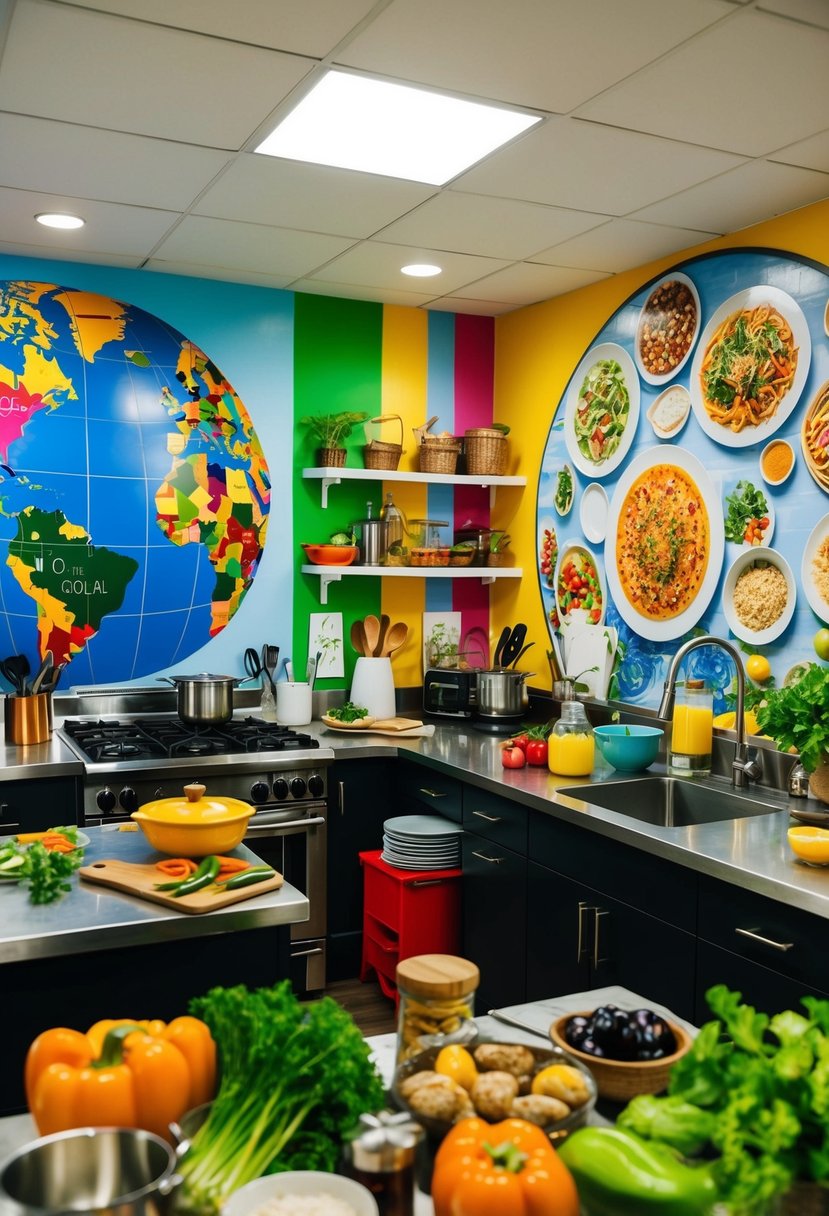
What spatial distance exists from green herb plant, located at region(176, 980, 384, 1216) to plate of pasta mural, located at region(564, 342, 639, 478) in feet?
9.97

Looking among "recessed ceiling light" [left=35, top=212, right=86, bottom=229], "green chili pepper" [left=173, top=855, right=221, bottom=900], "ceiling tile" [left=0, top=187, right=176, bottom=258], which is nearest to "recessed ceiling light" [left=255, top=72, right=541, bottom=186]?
"ceiling tile" [left=0, top=187, right=176, bottom=258]

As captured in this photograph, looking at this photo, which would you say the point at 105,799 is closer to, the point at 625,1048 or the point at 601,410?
the point at 601,410

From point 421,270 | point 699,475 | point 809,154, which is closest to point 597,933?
point 699,475

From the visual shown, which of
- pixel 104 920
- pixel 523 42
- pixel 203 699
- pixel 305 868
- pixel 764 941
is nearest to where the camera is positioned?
pixel 104 920

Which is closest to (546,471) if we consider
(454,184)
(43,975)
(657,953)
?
(454,184)

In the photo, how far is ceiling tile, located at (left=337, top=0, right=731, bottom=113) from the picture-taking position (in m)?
2.04

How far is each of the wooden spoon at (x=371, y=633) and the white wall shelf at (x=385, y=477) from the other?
0.52 meters

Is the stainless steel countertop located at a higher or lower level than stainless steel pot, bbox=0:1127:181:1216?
lower

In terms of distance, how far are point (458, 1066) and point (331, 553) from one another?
322cm

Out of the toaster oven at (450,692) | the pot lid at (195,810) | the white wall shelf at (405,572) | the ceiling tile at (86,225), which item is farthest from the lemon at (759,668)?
the ceiling tile at (86,225)

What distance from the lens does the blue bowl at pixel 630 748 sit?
339 cm

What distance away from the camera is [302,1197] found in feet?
3.32

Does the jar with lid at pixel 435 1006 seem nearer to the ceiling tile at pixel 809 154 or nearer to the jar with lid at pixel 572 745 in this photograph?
the jar with lid at pixel 572 745

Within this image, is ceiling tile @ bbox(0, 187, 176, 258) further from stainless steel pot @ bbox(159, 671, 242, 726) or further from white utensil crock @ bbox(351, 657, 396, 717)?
white utensil crock @ bbox(351, 657, 396, 717)
